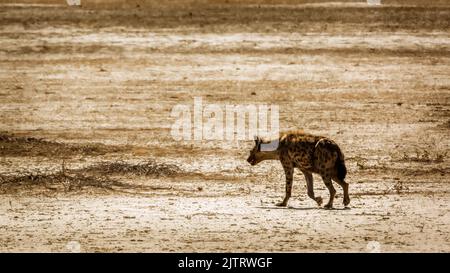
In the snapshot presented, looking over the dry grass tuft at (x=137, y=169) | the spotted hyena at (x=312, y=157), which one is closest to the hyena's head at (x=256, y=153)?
the spotted hyena at (x=312, y=157)

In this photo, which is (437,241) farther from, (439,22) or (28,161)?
(439,22)

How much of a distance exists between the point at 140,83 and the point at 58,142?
505 cm

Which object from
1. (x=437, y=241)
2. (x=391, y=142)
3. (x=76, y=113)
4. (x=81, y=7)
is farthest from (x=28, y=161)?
(x=81, y=7)

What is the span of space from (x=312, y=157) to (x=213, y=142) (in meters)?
5.43

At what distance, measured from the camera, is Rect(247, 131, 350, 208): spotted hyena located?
14141 millimetres

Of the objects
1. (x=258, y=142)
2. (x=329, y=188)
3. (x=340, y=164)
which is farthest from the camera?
(x=258, y=142)

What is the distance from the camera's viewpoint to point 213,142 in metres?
19.5

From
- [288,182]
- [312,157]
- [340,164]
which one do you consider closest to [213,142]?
→ [288,182]

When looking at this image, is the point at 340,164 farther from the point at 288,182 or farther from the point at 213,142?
the point at 213,142

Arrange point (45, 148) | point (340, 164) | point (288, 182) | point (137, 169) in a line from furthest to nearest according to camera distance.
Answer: point (45, 148), point (137, 169), point (288, 182), point (340, 164)

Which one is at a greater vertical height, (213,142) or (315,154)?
(315,154)

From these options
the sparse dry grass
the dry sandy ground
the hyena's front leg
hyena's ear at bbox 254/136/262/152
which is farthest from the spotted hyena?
the sparse dry grass

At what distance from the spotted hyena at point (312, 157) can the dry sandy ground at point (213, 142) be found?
0.36 meters

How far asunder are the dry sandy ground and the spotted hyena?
0.36 m
